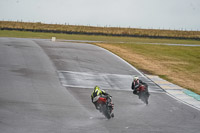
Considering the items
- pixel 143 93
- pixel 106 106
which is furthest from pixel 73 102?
pixel 143 93

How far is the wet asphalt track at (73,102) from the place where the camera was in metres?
13.7

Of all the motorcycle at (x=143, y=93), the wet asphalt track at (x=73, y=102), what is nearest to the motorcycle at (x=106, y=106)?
the wet asphalt track at (x=73, y=102)

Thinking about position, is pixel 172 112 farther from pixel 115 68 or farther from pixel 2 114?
pixel 115 68

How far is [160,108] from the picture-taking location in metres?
17.9

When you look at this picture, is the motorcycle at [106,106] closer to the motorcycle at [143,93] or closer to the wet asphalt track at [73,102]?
the wet asphalt track at [73,102]

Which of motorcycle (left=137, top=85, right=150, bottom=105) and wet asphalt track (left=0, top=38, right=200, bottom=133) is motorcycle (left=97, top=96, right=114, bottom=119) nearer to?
wet asphalt track (left=0, top=38, right=200, bottom=133)

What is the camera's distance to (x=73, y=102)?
17719 mm

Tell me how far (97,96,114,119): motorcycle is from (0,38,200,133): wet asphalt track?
0.33 metres

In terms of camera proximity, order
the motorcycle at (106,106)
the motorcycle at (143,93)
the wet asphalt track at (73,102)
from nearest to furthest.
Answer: the wet asphalt track at (73,102) → the motorcycle at (106,106) → the motorcycle at (143,93)

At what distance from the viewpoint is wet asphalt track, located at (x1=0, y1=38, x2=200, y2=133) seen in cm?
1367

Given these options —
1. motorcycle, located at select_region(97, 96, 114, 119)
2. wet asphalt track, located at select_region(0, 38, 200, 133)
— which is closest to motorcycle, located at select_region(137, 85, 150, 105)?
wet asphalt track, located at select_region(0, 38, 200, 133)

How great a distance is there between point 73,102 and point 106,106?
3.22 m

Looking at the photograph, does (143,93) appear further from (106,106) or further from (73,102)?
(106,106)

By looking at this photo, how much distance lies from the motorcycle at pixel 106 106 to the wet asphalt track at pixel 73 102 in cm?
33
